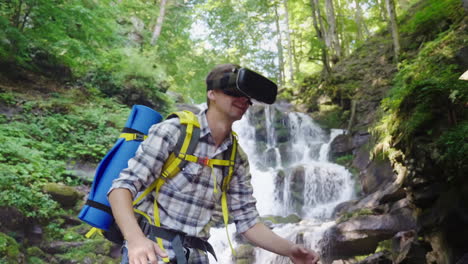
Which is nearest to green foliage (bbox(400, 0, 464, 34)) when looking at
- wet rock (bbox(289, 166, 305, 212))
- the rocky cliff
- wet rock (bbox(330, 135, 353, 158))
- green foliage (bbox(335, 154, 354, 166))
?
the rocky cliff

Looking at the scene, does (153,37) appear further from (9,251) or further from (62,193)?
(9,251)

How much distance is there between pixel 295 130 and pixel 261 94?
55.6 feet

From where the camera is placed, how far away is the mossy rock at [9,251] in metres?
5.05

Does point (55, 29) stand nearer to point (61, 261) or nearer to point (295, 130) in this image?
point (61, 261)

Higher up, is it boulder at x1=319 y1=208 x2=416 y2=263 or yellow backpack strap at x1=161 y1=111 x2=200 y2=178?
yellow backpack strap at x1=161 y1=111 x2=200 y2=178

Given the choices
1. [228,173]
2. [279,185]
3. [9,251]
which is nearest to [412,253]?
[228,173]

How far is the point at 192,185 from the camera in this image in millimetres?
1933

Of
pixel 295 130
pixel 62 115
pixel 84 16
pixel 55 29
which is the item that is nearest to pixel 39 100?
pixel 62 115

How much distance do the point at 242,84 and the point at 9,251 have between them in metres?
5.11

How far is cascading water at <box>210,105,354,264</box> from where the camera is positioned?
9.73 m

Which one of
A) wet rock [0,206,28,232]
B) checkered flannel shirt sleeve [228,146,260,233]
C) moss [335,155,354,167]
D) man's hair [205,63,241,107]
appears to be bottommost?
wet rock [0,206,28,232]

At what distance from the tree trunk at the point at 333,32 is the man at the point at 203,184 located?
707 inches

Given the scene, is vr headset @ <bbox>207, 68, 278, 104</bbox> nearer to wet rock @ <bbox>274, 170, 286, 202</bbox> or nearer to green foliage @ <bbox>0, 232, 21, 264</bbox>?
green foliage @ <bbox>0, 232, 21, 264</bbox>

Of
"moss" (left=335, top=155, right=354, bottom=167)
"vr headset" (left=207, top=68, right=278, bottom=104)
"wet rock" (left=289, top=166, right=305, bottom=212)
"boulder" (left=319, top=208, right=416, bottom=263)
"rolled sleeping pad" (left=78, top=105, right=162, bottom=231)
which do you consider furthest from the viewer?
"moss" (left=335, top=155, right=354, bottom=167)
